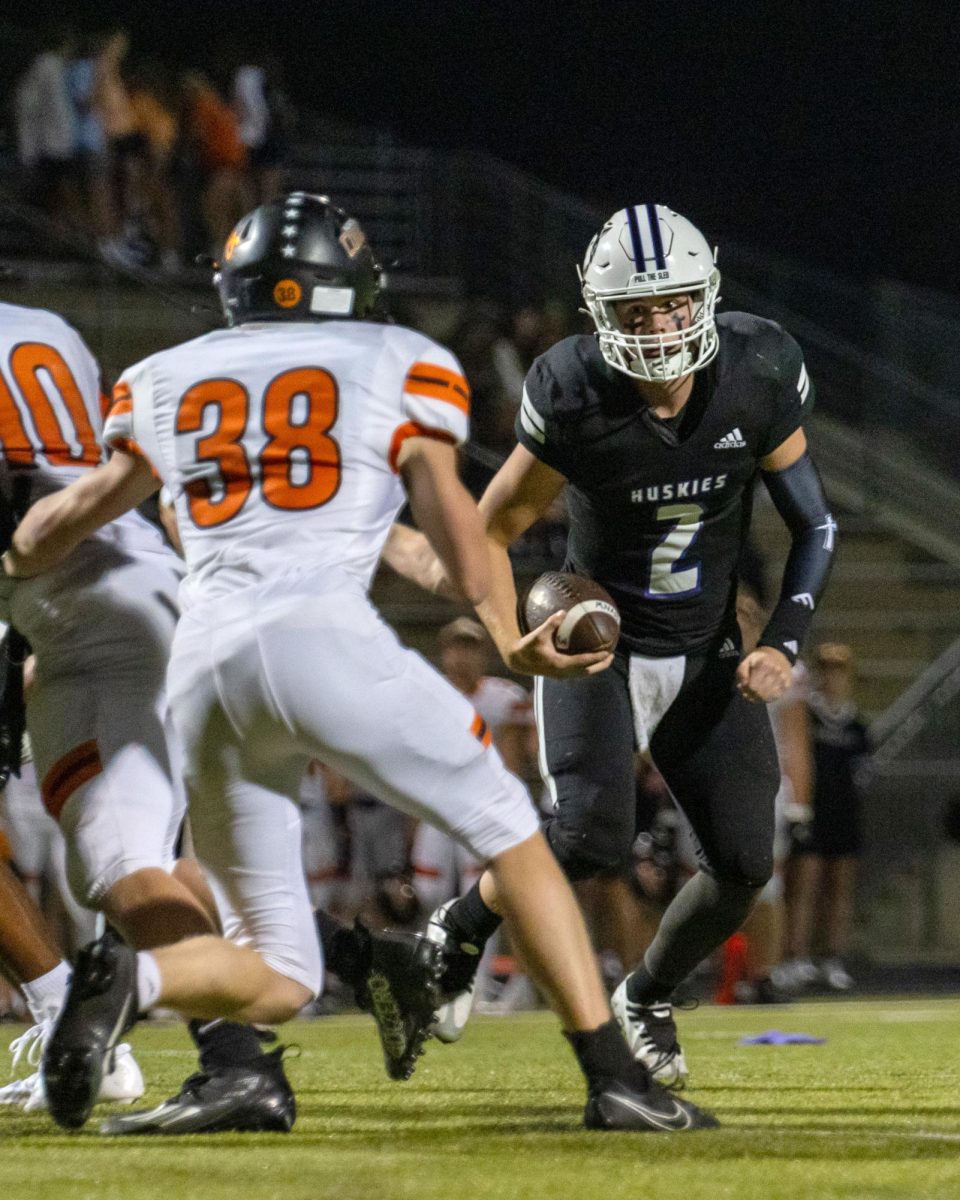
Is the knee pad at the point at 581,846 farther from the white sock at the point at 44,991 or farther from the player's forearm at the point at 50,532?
the player's forearm at the point at 50,532

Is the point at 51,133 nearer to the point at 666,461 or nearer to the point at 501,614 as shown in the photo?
the point at 666,461

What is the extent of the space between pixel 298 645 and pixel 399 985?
933 mm

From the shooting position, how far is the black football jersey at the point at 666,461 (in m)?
4.79

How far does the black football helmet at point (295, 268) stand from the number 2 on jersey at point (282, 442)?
0.25m

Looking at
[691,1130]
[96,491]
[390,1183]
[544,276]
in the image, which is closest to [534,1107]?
[691,1130]

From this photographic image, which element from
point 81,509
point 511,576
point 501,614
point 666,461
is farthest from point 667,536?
point 81,509

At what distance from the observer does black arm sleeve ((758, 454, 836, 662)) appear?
489cm

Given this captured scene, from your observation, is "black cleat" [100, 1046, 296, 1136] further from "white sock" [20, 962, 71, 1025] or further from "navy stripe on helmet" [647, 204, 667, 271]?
"navy stripe on helmet" [647, 204, 667, 271]

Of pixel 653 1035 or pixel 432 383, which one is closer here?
pixel 432 383

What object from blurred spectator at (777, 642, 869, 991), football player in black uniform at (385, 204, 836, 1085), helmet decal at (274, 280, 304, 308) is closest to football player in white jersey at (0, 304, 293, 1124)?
helmet decal at (274, 280, 304, 308)

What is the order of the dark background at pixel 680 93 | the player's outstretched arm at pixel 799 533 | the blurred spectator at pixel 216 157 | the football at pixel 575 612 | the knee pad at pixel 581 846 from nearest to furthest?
the football at pixel 575 612 < the knee pad at pixel 581 846 < the player's outstretched arm at pixel 799 533 < the blurred spectator at pixel 216 157 < the dark background at pixel 680 93

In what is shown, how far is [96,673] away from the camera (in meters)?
4.38

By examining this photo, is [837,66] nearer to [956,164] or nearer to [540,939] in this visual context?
[956,164]

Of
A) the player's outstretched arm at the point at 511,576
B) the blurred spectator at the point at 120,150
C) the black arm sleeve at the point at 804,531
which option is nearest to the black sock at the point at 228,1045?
the player's outstretched arm at the point at 511,576
